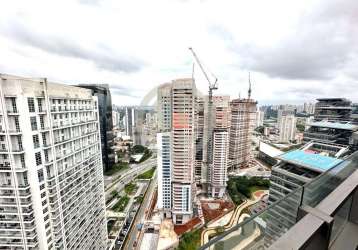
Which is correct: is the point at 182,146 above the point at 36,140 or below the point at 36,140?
below

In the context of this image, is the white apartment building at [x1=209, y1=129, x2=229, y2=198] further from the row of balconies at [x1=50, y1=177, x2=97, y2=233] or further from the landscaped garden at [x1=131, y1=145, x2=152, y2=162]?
the landscaped garden at [x1=131, y1=145, x2=152, y2=162]

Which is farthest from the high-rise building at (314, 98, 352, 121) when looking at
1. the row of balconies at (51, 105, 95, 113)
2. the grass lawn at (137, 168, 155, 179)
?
the row of balconies at (51, 105, 95, 113)

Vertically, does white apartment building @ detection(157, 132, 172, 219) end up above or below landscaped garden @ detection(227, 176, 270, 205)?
above

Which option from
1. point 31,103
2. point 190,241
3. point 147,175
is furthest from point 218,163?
point 31,103

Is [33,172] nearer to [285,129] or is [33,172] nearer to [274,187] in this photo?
[274,187]

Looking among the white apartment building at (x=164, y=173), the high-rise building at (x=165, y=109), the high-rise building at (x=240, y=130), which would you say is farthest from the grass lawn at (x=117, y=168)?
the high-rise building at (x=240, y=130)

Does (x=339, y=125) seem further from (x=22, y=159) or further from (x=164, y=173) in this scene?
(x=22, y=159)
